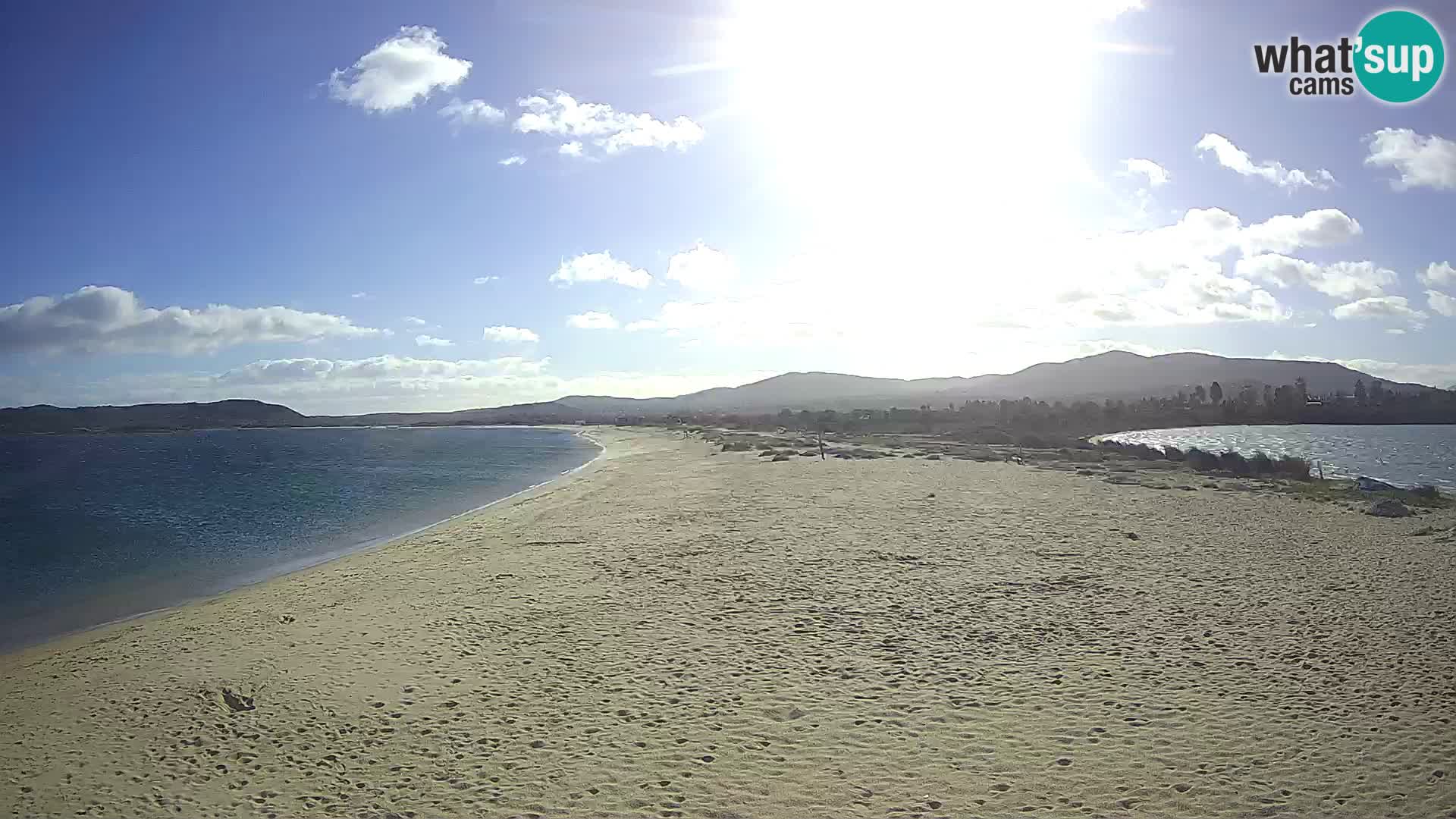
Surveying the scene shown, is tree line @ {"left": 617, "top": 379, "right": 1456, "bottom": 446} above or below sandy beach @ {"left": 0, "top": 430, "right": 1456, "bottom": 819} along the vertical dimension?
above

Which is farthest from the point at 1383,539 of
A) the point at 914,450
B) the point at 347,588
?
the point at 914,450

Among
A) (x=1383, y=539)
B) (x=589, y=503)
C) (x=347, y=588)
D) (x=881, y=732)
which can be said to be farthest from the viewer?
(x=589, y=503)

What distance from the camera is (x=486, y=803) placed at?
618 centimetres

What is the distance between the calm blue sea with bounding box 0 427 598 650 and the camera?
55.5 feet

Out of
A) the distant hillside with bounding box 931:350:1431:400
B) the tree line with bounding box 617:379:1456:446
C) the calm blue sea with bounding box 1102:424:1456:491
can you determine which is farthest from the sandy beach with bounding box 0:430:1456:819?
the distant hillside with bounding box 931:350:1431:400

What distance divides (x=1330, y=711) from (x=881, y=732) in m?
4.09

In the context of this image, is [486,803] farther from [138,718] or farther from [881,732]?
[138,718]

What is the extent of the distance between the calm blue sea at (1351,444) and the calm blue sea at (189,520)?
40.0m

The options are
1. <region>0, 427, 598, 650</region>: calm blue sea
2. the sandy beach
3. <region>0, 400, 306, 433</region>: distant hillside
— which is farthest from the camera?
Answer: <region>0, 400, 306, 433</region>: distant hillside

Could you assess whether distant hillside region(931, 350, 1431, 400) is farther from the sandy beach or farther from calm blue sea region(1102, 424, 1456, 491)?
the sandy beach

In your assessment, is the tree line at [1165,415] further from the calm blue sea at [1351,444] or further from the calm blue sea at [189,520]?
the calm blue sea at [189,520]

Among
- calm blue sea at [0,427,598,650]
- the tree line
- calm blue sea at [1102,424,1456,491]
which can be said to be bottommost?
calm blue sea at [0,427,598,650]

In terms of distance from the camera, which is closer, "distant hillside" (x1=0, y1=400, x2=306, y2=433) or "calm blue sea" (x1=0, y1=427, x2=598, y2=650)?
"calm blue sea" (x1=0, y1=427, x2=598, y2=650)

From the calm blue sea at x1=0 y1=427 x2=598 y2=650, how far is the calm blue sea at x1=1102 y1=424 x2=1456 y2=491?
131ft
